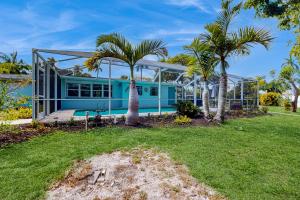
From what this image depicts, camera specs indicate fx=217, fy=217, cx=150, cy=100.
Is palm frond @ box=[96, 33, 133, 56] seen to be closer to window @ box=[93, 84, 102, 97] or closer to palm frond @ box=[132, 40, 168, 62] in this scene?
palm frond @ box=[132, 40, 168, 62]

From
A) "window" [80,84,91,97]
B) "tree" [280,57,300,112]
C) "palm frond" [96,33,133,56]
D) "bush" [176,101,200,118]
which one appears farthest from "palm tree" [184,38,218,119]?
"tree" [280,57,300,112]

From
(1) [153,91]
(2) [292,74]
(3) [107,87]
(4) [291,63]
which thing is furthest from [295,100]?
(3) [107,87]

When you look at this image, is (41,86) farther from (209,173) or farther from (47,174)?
(209,173)

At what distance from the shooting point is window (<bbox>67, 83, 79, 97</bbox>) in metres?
18.7

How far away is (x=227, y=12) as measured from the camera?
396 inches

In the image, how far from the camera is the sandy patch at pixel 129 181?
12.3 feet

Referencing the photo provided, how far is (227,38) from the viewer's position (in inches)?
395

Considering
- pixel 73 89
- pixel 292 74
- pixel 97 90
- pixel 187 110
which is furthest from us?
pixel 292 74

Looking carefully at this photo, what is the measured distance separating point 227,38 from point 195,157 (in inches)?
271

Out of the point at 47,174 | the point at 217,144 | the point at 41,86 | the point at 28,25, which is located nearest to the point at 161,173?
the point at 47,174

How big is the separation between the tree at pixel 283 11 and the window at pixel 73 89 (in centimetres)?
1474

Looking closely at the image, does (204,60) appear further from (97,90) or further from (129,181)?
(97,90)

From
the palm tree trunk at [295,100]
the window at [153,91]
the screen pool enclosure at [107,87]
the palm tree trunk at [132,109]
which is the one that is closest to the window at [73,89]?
the screen pool enclosure at [107,87]

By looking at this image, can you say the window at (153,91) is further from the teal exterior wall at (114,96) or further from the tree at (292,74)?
the tree at (292,74)
